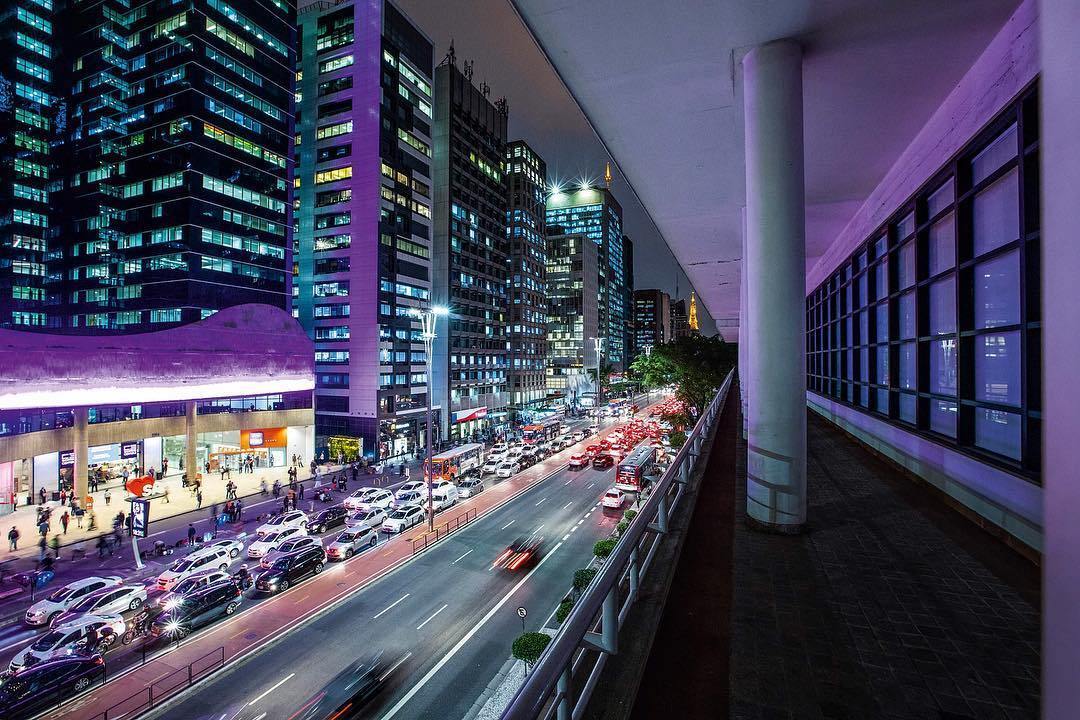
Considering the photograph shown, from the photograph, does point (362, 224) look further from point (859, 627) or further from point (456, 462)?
point (859, 627)

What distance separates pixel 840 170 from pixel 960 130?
14.2 ft

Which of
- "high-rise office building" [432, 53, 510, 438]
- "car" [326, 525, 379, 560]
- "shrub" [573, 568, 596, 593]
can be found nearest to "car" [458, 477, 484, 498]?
"car" [326, 525, 379, 560]

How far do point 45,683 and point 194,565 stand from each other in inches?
302

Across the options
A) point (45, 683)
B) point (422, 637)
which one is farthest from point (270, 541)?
point (422, 637)

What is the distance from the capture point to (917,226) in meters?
11.1

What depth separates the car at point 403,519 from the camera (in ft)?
80.8

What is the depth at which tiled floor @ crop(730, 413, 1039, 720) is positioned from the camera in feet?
12.2

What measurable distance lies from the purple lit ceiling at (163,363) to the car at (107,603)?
1160 centimetres

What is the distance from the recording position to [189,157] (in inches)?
1676

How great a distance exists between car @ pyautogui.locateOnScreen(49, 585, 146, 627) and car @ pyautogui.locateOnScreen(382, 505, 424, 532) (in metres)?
9.67

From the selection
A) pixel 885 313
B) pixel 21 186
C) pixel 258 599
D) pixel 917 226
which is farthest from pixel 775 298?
pixel 21 186

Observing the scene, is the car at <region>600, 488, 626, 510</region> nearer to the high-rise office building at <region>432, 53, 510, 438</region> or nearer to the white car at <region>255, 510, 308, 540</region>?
the white car at <region>255, 510, 308, 540</region>

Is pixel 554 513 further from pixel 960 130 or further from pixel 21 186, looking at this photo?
pixel 21 186

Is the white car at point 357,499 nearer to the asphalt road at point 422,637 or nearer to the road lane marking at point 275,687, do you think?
the asphalt road at point 422,637
